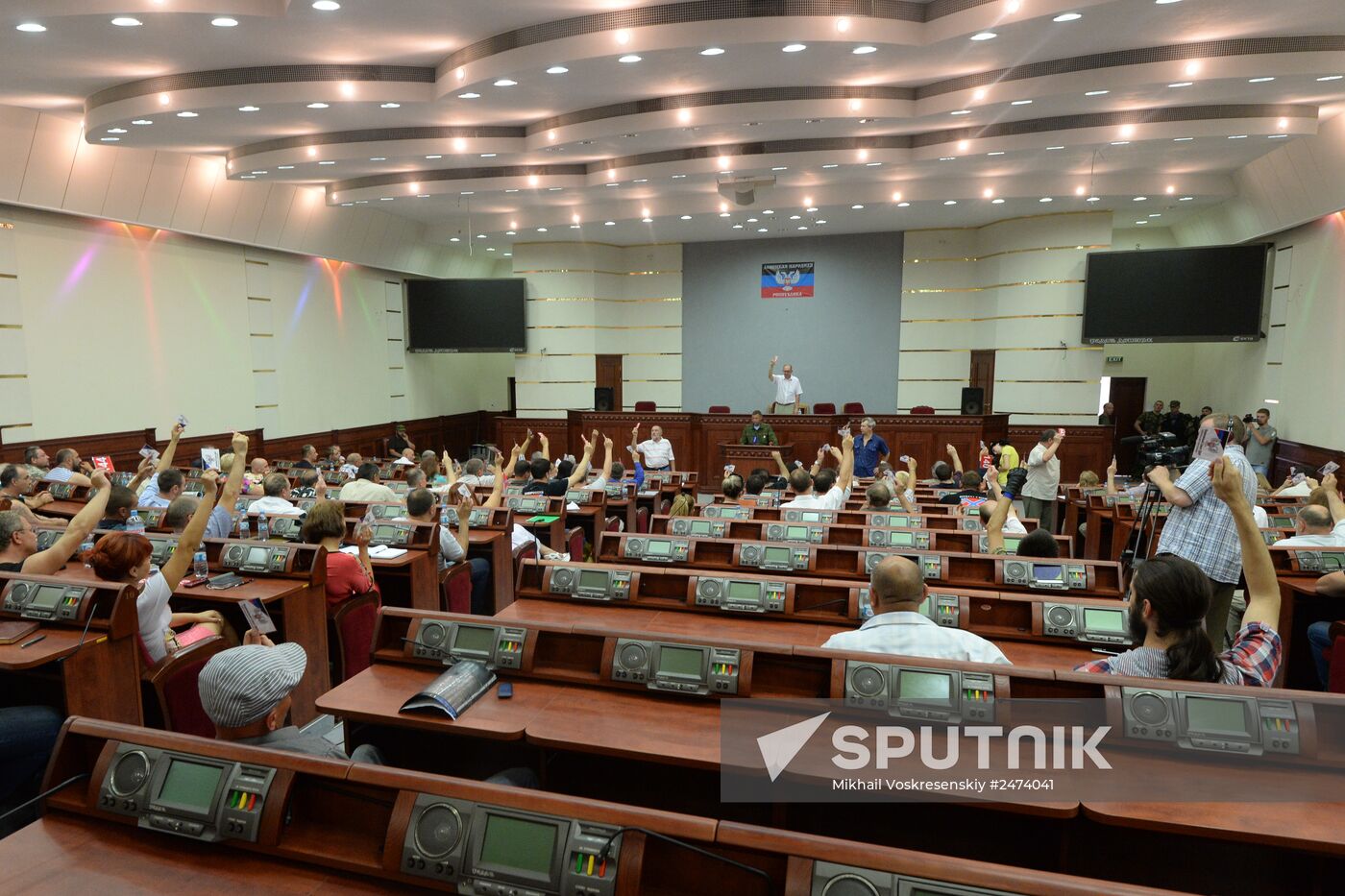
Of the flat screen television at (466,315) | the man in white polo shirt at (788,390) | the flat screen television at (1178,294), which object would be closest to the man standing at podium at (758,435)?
the man in white polo shirt at (788,390)

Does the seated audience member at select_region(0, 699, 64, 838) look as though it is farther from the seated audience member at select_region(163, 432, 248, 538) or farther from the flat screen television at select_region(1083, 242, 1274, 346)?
the flat screen television at select_region(1083, 242, 1274, 346)

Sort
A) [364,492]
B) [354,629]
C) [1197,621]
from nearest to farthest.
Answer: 1. [1197,621]
2. [354,629]
3. [364,492]

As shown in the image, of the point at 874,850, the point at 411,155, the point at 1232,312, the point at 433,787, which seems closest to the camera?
the point at 874,850

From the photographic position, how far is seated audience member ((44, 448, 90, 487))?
7.04 metres

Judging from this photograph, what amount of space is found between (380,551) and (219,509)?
1.19m

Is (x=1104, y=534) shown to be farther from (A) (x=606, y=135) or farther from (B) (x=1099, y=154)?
(A) (x=606, y=135)

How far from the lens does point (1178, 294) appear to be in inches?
424

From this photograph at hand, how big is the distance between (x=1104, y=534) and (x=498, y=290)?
10624 mm

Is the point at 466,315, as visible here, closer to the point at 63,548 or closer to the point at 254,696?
the point at 63,548

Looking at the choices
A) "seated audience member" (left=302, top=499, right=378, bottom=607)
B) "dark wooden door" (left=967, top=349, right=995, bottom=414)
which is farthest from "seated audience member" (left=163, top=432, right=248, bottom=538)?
"dark wooden door" (left=967, top=349, right=995, bottom=414)

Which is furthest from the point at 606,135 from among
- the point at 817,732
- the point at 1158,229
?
the point at 1158,229

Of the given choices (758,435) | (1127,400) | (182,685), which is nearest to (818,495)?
(182,685)

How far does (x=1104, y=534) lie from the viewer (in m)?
7.15

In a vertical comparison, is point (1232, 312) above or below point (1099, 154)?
below
